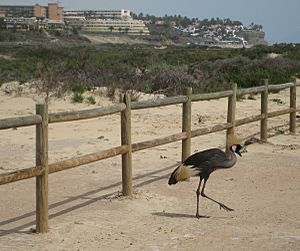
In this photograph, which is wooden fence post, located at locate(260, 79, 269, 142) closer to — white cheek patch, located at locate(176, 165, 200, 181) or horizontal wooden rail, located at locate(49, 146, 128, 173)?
horizontal wooden rail, located at locate(49, 146, 128, 173)

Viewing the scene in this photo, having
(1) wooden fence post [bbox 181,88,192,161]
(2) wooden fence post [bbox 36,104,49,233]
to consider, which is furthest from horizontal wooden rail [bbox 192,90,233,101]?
(2) wooden fence post [bbox 36,104,49,233]

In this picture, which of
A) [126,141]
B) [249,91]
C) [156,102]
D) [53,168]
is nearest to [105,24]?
[249,91]

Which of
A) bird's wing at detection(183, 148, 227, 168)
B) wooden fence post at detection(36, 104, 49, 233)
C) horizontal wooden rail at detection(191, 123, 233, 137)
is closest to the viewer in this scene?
wooden fence post at detection(36, 104, 49, 233)

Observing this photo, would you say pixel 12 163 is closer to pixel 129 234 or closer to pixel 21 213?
pixel 21 213

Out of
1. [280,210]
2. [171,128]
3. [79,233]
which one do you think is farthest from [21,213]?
[171,128]

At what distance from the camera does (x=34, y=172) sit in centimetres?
604

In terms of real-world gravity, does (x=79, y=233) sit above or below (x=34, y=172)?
below

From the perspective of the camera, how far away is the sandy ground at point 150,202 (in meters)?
6.05

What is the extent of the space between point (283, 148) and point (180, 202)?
16.8 ft

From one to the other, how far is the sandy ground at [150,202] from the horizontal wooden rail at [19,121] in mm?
1094

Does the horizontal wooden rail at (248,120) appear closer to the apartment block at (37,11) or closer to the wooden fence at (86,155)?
the wooden fence at (86,155)

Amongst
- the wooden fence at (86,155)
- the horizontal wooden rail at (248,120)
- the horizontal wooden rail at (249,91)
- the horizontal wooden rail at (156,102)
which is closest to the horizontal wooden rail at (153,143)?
the wooden fence at (86,155)

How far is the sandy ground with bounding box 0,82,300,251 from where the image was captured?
6047 mm

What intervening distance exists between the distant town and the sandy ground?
97765 millimetres
